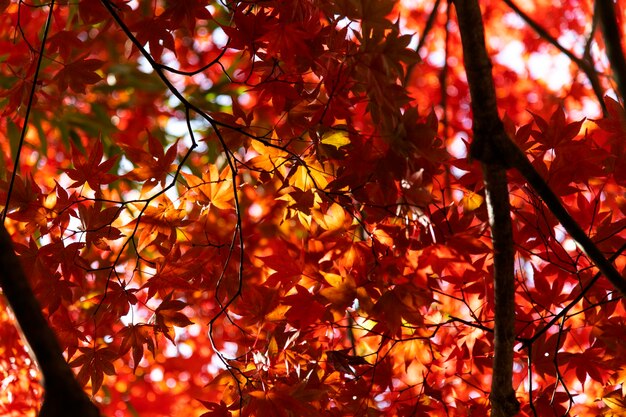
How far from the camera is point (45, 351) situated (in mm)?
757

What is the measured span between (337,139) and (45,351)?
66 centimetres

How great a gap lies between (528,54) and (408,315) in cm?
456

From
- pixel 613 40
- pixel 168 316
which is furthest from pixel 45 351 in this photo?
pixel 613 40

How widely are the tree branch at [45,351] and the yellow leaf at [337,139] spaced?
61 centimetres

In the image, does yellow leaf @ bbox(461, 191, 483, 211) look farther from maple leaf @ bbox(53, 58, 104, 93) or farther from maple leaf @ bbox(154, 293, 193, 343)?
maple leaf @ bbox(53, 58, 104, 93)

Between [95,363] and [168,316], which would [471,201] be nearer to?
[168,316]

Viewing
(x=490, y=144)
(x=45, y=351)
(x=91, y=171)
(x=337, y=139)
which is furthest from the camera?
(x=91, y=171)

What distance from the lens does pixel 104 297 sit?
1.36 meters

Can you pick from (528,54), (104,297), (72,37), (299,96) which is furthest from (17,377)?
(528,54)

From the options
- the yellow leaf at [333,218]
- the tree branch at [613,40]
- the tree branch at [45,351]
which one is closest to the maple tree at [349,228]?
the yellow leaf at [333,218]

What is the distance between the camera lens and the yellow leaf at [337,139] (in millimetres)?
1241

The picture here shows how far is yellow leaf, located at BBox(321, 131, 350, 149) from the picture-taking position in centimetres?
124

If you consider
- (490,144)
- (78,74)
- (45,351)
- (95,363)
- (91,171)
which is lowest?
(45,351)

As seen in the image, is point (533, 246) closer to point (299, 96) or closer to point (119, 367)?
point (299, 96)
